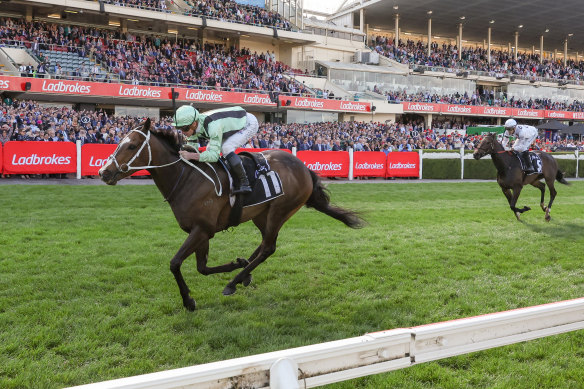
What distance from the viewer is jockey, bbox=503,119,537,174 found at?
1139 cm

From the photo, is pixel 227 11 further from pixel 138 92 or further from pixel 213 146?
pixel 213 146

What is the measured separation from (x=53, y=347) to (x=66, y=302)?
103cm

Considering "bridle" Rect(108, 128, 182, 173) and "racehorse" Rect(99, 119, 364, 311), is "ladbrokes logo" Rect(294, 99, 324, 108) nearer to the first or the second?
"racehorse" Rect(99, 119, 364, 311)

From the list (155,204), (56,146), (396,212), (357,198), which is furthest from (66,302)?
(56,146)

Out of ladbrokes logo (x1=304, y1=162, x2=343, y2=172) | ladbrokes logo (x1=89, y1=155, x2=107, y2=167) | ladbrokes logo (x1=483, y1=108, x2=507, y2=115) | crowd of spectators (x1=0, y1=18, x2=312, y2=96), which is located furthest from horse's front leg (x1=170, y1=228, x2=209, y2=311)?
ladbrokes logo (x1=483, y1=108, x2=507, y2=115)

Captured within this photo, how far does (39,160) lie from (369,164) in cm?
1223

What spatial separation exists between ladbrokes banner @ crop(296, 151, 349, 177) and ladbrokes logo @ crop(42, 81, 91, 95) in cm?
1566

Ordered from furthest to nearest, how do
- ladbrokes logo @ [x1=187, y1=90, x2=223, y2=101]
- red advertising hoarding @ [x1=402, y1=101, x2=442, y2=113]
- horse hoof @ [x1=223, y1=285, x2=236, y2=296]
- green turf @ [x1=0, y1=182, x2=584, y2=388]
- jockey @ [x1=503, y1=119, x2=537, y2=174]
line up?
red advertising hoarding @ [x1=402, y1=101, x2=442, y2=113]
ladbrokes logo @ [x1=187, y1=90, x2=223, y2=101]
jockey @ [x1=503, y1=119, x2=537, y2=174]
horse hoof @ [x1=223, y1=285, x2=236, y2=296]
green turf @ [x1=0, y1=182, x2=584, y2=388]

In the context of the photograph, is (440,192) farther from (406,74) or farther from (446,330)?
(406,74)

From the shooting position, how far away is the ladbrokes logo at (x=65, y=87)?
1061 inches

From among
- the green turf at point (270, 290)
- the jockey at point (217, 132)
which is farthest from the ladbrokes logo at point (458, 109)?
the jockey at point (217, 132)

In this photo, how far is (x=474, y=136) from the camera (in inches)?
1585

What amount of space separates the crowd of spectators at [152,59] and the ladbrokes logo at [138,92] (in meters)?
0.72

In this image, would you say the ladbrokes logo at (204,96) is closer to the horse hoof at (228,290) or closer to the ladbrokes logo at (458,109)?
the ladbrokes logo at (458,109)
